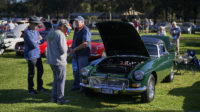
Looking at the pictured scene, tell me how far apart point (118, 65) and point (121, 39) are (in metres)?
1.00

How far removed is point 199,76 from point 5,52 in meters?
12.1

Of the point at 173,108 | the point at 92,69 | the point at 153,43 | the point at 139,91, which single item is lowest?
the point at 173,108

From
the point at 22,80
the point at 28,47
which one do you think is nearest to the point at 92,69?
the point at 28,47

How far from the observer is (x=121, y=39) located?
6977 mm

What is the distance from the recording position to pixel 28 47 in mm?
6434

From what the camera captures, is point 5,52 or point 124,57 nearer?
point 124,57

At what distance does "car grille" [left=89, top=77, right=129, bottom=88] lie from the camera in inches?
225

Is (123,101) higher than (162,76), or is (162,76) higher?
(162,76)

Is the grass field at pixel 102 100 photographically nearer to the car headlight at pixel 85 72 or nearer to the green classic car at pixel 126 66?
the green classic car at pixel 126 66

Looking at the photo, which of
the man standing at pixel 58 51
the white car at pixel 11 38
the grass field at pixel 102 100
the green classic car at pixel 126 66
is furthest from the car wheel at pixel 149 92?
the white car at pixel 11 38

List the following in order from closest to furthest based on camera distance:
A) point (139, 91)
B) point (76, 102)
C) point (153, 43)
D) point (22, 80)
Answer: point (139, 91), point (76, 102), point (153, 43), point (22, 80)

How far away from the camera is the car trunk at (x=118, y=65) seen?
19.7ft

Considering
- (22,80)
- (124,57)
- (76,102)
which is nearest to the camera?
(76,102)

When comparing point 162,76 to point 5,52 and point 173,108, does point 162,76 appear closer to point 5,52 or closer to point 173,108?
point 173,108
